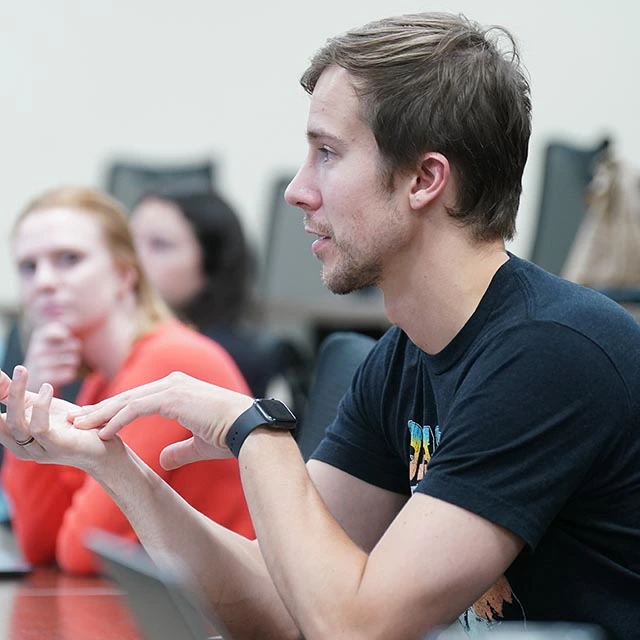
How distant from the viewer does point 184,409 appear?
4.32ft

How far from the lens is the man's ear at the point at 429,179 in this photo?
131cm

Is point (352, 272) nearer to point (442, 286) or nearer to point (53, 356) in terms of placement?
point (442, 286)

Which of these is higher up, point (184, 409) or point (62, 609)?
point (184, 409)

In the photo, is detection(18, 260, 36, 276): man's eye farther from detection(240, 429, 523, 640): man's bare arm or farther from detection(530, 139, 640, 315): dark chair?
detection(530, 139, 640, 315): dark chair

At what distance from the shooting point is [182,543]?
139cm

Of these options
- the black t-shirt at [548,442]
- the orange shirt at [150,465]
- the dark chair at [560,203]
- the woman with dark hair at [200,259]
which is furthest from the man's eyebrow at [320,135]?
the dark chair at [560,203]

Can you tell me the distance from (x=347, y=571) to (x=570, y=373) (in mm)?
291

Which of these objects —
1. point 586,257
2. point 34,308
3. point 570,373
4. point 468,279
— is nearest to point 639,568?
point 570,373

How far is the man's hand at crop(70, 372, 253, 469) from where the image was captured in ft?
4.29

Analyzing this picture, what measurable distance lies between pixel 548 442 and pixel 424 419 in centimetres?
24

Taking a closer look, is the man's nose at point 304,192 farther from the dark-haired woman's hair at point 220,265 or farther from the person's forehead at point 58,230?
the dark-haired woman's hair at point 220,265

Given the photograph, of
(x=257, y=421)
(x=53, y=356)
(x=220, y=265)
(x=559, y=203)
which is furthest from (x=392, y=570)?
(x=559, y=203)

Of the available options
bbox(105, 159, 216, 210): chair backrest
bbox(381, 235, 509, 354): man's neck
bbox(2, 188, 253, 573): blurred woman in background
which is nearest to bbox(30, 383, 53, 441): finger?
bbox(381, 235, 509, 354): man's neck

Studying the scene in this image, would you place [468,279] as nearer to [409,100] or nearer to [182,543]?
[409,100]
